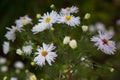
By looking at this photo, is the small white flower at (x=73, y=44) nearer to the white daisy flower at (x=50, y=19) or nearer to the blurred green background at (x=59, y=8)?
the white daisy flower at (x=50, y=19)

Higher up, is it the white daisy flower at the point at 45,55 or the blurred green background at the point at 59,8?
the blurred green background at the point at 59,8

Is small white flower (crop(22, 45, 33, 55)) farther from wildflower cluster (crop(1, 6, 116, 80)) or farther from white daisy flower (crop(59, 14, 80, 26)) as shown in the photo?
white daisy flower (crop(59, 14, 80, 26))

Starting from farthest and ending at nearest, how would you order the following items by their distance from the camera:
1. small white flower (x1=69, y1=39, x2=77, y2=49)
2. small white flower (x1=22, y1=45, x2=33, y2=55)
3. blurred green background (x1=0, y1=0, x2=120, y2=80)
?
blurred green background (x1=0, y1=0, x2=120, y2=80), small white flower (x1=22, y1=45, x2=33, y2=55), small white flower (x1=69, y1=39, x2=77, y2=49)

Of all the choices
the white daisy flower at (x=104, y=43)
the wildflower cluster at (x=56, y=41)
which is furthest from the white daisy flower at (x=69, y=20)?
the white daisy flower at (x=104, y=43)

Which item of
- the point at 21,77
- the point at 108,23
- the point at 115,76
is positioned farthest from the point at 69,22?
the point at 108,23

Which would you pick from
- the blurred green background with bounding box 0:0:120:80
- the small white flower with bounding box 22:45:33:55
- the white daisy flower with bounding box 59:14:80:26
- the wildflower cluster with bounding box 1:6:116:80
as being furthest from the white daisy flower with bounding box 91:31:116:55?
the blurred green background with bounding box 0:0:120:80

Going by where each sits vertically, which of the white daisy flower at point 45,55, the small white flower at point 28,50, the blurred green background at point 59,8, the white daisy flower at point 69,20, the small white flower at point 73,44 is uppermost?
the blurred green background at point 59,8

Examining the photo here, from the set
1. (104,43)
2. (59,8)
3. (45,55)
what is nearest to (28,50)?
(45,55)

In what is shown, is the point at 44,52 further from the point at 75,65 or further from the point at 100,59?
the point at 100,59

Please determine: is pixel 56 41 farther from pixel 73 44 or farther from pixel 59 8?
pixel 59 8
